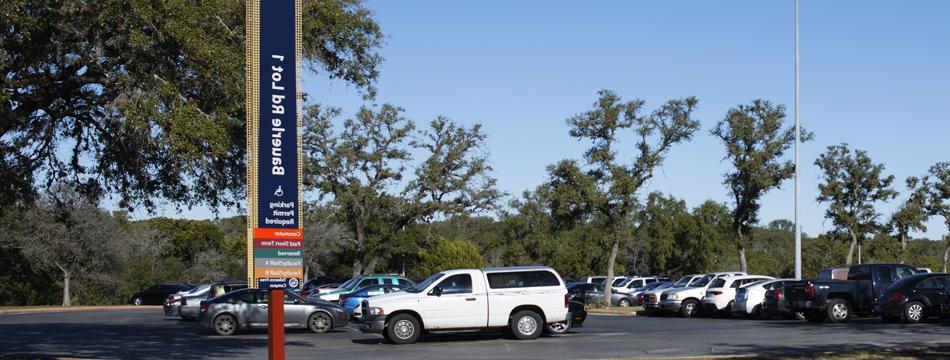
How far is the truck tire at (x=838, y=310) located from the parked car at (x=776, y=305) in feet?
2.73

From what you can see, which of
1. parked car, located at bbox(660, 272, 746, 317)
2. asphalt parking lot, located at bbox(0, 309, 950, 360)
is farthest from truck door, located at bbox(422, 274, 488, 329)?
parked car, located at bbox(660, 272, 746, 317)

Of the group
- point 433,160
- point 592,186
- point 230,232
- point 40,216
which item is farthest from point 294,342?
point 230,232

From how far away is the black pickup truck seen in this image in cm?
2645

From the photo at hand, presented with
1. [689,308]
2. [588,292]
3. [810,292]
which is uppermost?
[810,292]

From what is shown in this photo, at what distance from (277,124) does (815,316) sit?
2035 centimetres

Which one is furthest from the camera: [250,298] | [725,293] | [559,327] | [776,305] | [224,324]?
[725,293]

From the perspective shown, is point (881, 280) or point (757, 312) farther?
point (757, 312)

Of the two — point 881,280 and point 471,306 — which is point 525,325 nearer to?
point 471,306

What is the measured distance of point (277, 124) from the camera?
36.4ft

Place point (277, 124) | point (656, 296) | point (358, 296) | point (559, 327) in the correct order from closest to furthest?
point (277, 124)
point (559, 327)
point (358, 296)
point (656, 296)

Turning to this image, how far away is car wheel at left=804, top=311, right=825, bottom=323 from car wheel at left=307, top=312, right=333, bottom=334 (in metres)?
13.0

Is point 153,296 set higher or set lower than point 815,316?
lower

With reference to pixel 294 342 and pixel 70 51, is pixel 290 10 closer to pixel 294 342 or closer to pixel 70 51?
pixel 70 51

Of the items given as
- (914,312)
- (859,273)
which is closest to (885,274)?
(859,273)
